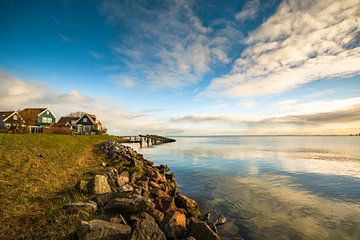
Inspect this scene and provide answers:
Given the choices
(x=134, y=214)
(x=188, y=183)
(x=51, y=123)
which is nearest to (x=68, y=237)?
(x=134, y=214)

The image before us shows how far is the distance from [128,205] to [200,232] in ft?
6.20

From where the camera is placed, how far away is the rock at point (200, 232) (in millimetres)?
5000

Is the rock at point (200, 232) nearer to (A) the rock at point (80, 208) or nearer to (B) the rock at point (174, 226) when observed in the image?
(B) the rock at point (174, 226)

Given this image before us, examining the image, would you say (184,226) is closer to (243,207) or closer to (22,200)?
(22,200)

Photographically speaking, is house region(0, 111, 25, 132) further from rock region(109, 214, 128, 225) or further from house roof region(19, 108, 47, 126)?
rock region(109, 214, 128, 225)

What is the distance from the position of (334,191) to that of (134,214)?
14218 mm

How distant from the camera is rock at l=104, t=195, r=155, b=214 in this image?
518cm

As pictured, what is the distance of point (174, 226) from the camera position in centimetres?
496

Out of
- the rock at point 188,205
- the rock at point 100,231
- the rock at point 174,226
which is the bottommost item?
the rock at point 188,205

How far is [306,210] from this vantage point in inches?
400

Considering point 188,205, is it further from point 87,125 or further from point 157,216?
point 87,125

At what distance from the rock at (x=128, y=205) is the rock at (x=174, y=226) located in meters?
0.63

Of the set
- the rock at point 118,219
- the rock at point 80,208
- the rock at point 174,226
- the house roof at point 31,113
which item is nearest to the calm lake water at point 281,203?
the rock at point 174,226

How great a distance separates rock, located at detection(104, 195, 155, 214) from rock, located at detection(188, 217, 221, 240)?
121 centimetres
